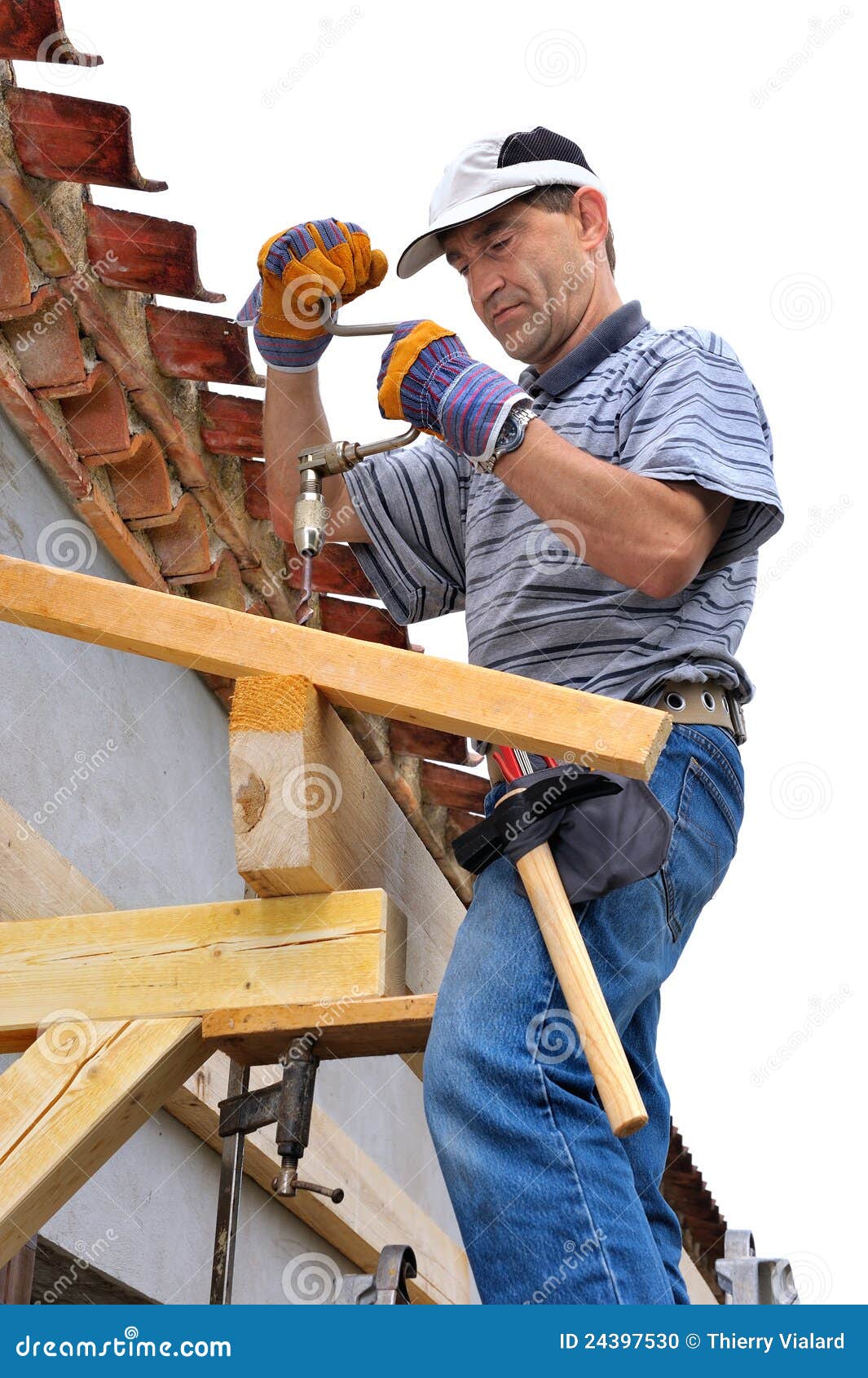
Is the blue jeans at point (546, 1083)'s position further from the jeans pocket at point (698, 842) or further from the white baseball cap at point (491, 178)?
the white baseball cap at point (491, 178)

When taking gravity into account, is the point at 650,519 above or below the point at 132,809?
above

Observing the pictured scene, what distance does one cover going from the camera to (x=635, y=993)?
187 centimetres

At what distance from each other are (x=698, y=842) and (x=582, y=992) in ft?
1.26

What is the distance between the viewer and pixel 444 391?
2062mm

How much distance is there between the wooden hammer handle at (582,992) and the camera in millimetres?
1555

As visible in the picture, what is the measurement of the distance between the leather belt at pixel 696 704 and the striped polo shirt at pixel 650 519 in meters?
0.01

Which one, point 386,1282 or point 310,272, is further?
point 310,272

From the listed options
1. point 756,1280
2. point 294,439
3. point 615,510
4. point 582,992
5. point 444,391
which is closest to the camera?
point 582,992

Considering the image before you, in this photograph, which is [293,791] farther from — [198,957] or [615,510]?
[615,510]

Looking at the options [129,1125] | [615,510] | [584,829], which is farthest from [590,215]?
[129,1125]

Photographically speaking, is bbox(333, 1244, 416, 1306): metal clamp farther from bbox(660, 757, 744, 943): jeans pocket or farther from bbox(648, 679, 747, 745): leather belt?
bbox(648, 679, 747, 745): leather belt

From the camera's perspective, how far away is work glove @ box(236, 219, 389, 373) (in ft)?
7.98

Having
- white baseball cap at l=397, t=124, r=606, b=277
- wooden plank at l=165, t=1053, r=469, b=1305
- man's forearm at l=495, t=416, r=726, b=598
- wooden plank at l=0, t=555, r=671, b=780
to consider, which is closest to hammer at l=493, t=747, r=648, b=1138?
wooden plank at l=0, t=555, r=671, b=780
